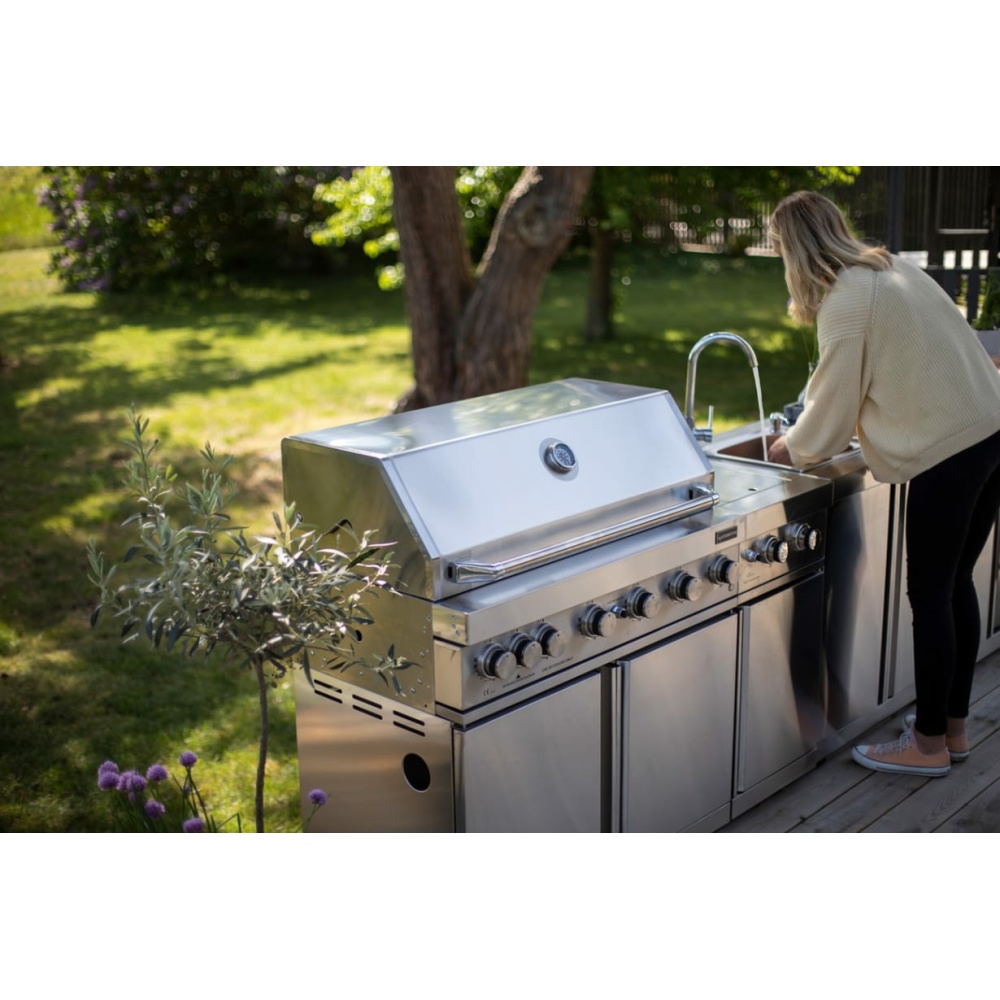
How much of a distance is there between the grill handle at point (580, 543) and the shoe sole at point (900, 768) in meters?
0.97

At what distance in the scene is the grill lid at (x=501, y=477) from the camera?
239 cm

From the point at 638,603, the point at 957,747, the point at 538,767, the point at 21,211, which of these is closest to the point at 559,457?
the point at 638,603

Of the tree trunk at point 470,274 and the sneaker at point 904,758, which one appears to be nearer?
the sneaker at point 904,758

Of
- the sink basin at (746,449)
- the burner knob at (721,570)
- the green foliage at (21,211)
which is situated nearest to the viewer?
the burner knob at (721,570)

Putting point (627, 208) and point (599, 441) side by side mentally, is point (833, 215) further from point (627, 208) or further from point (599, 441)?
point (627, 208)

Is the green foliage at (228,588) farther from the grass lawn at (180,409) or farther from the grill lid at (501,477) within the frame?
the grass lawn at (180,409)

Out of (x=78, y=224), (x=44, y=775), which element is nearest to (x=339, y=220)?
(x=78, y=224)

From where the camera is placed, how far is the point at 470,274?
6602 millimetres

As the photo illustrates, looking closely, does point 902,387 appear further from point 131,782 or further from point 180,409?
point 180,409

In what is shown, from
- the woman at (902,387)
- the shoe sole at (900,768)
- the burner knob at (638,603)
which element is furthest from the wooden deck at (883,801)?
the burner knob at (638,603)

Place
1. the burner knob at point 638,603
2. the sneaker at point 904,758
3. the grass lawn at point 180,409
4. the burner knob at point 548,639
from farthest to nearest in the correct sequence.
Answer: the grass lawn at point 180,409 → the sneaker at point 904,758 → the burner knob at point 638,603 → the burner knob at point 548,639

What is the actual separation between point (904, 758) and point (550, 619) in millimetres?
1434

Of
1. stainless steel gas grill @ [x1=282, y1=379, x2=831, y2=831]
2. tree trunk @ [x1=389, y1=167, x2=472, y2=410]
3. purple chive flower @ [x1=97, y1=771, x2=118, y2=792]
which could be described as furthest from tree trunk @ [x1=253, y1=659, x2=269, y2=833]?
tree trunk @ [x1=389, y1=167, x2=472, y2=410]

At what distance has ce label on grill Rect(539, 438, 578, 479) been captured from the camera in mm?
2652
